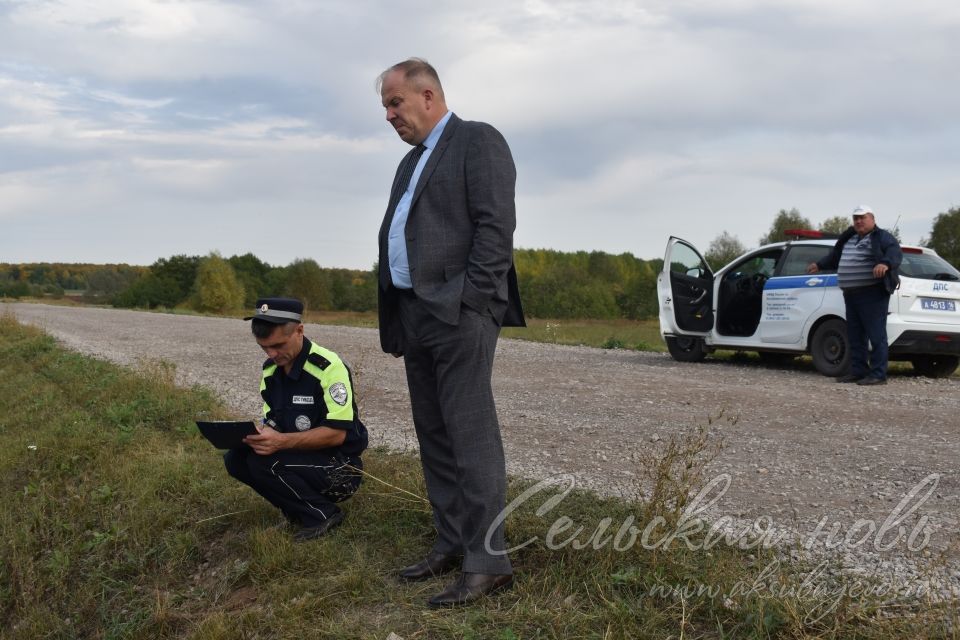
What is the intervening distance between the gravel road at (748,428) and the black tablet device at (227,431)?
1833 millimetres

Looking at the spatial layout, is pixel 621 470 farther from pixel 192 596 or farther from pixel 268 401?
pixel 192 596

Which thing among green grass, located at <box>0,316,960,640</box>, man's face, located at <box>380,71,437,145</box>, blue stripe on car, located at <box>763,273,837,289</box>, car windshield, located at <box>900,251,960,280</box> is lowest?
green grass, located at <box>0,316,960,640</box>

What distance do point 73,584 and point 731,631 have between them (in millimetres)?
4044

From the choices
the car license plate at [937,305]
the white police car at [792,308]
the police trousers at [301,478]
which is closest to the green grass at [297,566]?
the police trousers at [301,478]

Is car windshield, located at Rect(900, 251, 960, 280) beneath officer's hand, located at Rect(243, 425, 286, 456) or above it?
above

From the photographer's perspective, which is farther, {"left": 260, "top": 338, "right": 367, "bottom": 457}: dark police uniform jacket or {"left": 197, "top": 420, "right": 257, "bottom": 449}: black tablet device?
{"left": 260, "top": 338, "right": 367, "bottom": 457}: dark police uniform jacket

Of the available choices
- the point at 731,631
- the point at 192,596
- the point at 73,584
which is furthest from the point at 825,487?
the point at 73,584

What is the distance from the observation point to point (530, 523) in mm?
4180

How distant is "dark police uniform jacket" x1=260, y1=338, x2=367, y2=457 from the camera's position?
4.50 meters

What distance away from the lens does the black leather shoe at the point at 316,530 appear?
→ 4.52 m

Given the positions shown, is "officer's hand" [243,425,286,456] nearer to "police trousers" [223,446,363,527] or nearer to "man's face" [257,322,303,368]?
"police trousers" [223,446,363,527]

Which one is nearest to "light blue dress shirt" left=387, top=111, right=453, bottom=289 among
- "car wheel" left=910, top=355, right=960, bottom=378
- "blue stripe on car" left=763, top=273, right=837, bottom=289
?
"blue stripe on car" left=763, top=273, right=837, bottom=289

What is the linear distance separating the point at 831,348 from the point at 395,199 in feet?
27.8

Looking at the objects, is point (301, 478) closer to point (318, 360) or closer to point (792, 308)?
point (318, 360)
